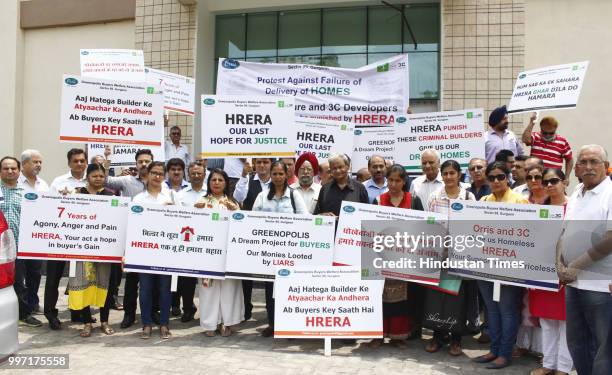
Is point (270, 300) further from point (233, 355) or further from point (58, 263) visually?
point (58, 263)

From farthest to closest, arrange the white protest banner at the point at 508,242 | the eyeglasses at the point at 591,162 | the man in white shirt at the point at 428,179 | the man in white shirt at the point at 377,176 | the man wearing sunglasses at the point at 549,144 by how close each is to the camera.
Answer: the man wearing sunglasses at the point at 549,144 < the man in white shirt at the point at 377,176 < the man in white shirt at the point at 428,179 < the white protest banner at the point at 508,242 < the eyeglasses at the point at 591,162

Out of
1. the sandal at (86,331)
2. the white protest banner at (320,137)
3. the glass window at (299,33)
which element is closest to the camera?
the sandal at (86,331)

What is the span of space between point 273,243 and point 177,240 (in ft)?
3.57

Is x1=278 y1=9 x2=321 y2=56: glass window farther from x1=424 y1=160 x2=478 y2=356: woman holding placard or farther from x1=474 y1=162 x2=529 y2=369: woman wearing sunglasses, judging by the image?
x1=474 y1=162 x2=529 y2=369: woman wearing sunglasses

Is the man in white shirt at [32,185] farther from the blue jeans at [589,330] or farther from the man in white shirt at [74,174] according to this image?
the blue jeans at [589,330]

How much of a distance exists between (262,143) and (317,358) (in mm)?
2881

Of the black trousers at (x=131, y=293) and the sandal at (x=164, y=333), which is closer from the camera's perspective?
the sandal at (x=164, y=333)

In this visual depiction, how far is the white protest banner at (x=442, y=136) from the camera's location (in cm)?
733

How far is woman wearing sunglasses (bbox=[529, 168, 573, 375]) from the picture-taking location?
4.77 m

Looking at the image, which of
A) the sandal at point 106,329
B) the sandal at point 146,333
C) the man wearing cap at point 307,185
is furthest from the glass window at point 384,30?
the sandal at point 106,329

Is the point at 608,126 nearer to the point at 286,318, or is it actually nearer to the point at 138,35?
the point at 286,318

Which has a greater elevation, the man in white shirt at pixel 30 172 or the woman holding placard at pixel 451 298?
the man in white shirt at pixel 30 172

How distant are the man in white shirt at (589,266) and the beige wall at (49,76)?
1217 cm

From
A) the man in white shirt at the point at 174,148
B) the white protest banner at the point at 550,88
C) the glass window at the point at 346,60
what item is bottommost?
the man in white shirt at the point at 174,148
